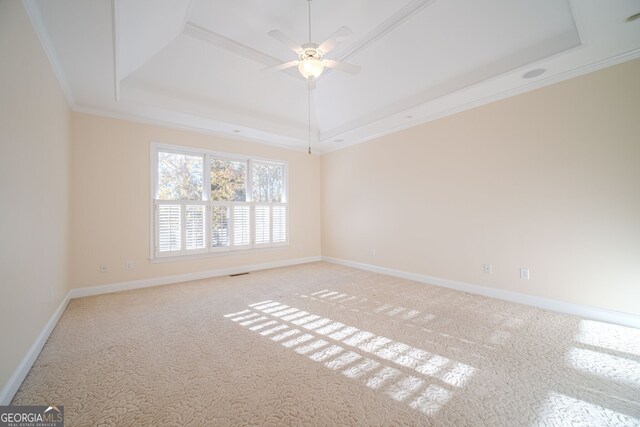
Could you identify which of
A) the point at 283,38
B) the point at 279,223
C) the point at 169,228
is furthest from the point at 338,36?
the point at 279,223

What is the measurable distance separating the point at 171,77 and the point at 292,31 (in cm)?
195

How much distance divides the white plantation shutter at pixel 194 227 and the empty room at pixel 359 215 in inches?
1.6

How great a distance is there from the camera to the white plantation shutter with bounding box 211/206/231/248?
16.3 feet

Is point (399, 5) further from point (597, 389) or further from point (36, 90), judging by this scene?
point (597, 389)

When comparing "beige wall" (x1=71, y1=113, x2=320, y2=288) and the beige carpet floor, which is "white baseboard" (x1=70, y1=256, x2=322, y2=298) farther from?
the beige carpet floor

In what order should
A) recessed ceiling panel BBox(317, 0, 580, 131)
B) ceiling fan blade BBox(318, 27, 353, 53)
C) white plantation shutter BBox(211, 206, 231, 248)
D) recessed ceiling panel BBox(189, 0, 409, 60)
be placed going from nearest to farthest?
ceiling fan blade BBox(318, 27, 353, 53) → recessed ceiling panel BBox(317, 0, 580, 131) → recessed ceiling panel BBox(189, 0, 409, 60) → white plantation shutter BBox(211, 206, 231, 248)

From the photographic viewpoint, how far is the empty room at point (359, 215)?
5.80 ft

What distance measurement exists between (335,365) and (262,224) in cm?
398

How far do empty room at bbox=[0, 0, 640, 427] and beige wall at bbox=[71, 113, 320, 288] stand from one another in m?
0.03

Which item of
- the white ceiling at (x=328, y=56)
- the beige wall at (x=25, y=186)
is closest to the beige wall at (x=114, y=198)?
the white ceiling at (x=328, y=56)

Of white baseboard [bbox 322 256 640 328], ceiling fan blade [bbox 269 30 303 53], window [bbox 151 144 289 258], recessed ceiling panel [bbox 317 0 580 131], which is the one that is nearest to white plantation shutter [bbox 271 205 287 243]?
window [bbox 151 144 289 258]

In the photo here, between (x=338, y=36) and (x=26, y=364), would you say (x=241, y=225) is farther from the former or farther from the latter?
(x=338, y=36)

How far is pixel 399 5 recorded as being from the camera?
287 cm

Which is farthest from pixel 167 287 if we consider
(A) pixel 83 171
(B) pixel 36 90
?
(B) pixel 36 90
